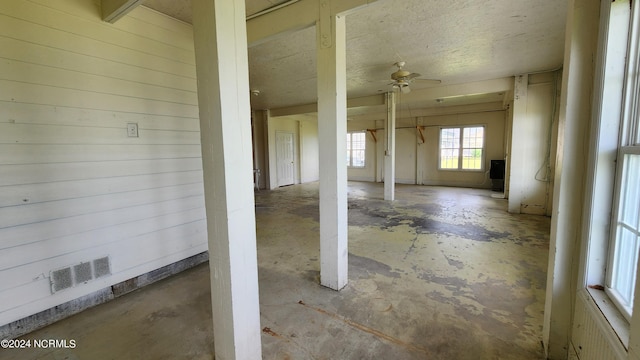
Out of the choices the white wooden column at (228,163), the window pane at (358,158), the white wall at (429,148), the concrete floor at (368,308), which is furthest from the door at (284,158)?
the white wooden column at (228,163)

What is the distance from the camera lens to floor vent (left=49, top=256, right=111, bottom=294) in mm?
1987

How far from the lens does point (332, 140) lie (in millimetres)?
2205

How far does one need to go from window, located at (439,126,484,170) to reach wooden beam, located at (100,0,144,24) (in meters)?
9.11

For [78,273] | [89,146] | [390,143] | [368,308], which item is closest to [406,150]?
[390,143]

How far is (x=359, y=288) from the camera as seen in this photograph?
238 cm

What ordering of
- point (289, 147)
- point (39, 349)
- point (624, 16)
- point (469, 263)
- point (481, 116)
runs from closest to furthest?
point (624, 16) → point (39, 349) → point (469, 263) → point (481, 116) → point (289, 147)

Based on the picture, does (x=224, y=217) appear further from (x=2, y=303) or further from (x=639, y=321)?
(x=2, y=303)

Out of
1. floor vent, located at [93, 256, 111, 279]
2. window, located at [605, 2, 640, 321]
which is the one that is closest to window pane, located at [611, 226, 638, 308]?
window, located at [605, 2, 640, 321]

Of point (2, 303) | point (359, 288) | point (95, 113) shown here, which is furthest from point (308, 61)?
point (2, 303)

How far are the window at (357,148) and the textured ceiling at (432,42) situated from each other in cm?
522

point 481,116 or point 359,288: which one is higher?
point 481,116

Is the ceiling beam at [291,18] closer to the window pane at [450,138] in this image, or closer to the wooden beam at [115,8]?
the wooden beam at [115,8]

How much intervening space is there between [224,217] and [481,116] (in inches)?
367

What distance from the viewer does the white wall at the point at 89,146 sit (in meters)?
1.80
